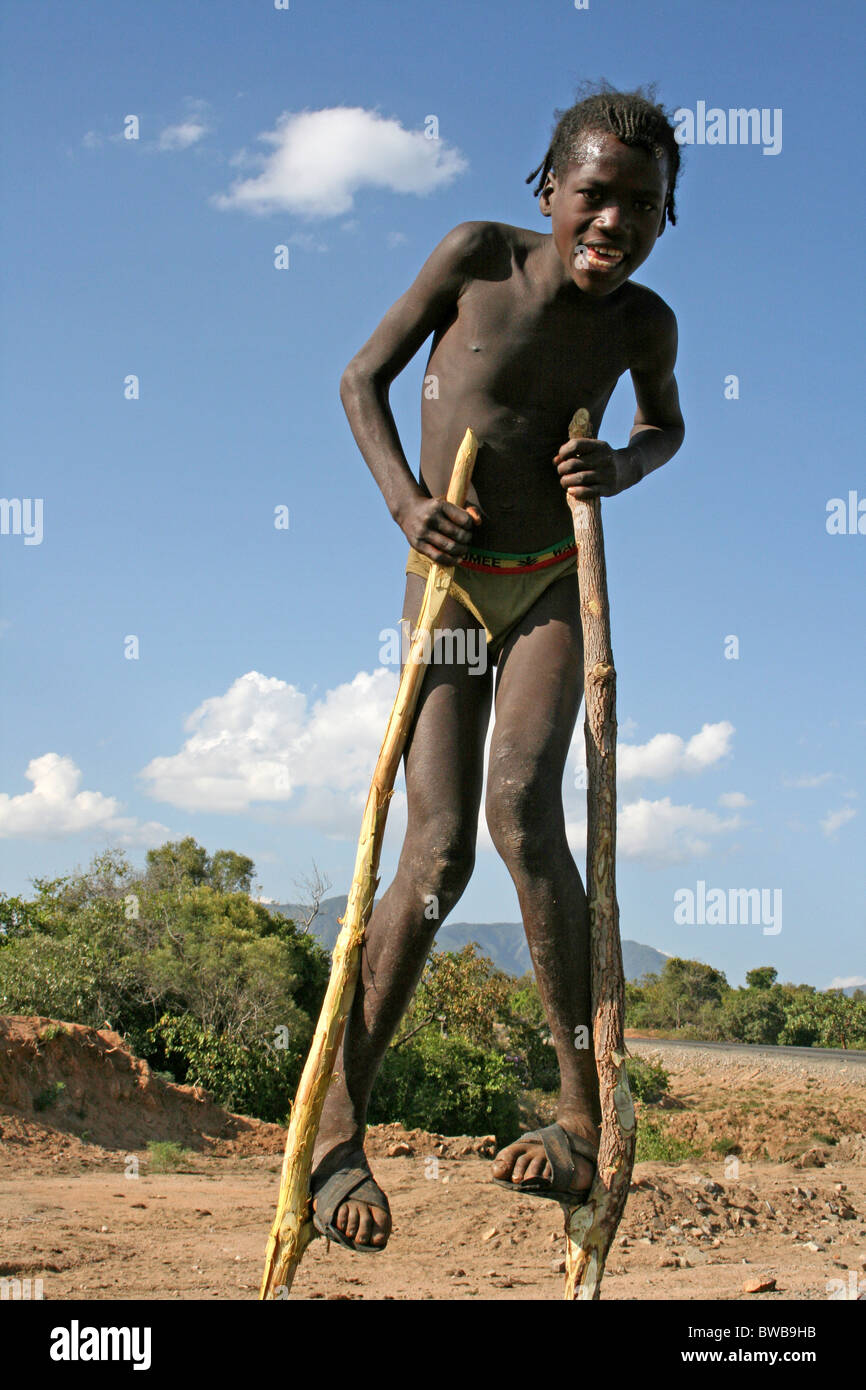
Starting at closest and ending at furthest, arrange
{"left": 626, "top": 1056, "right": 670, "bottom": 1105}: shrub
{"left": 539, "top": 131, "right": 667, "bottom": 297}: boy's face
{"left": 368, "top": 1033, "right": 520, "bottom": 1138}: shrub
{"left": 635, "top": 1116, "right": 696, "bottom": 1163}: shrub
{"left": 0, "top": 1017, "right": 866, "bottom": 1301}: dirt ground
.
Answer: {"left": 539, "top": 131, "right": 667, "bottom": 297}: boy's face, {"left": 0, "top": 1017, "right": 866, "bottom": 1301}: dirt ground, {"left": 635, "top": 1116, "right": 696, "bottom": 1163}: shrub, {"left": 368, "top": 1033, "right": 520, "bottom": 1138}: shrub, {"left": 626, "top": 1056, "right": 670, "bottom": 1105}: shrub

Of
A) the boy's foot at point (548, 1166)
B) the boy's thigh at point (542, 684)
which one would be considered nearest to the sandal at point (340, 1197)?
the boy's foot at point (548, 1166)

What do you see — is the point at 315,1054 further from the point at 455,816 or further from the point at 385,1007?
the point at 455,816

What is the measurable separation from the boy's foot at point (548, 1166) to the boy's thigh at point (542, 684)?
94 centimetres

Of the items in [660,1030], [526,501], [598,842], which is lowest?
[660,1030]

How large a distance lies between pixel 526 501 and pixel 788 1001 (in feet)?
139

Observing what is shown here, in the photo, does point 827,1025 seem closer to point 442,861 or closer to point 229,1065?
point 229,1065

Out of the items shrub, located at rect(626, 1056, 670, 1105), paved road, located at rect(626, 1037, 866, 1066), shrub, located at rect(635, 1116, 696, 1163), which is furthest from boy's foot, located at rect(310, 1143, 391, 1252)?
paved road, located at rect(626, 1037, 866, 1066)

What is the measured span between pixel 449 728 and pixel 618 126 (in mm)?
1824

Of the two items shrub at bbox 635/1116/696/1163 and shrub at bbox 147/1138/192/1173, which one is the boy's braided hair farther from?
shrub at bbox 635/1116/696/1163

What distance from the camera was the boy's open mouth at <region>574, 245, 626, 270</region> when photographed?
10.5 feet

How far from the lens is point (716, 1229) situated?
912cm

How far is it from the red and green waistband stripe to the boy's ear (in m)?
1.04

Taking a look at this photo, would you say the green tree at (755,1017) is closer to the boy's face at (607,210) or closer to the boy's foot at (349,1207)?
the boy's foot at (349,1207)
